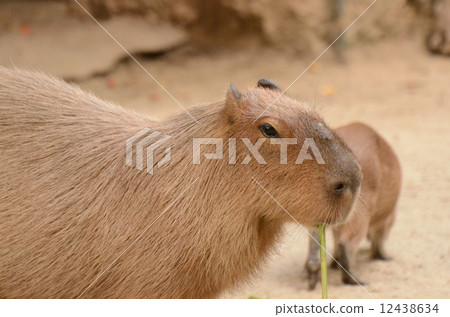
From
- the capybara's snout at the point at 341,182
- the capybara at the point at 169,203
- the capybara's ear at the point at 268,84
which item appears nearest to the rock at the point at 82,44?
the capybara at the point at 169,203

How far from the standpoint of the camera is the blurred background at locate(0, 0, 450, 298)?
321 inches

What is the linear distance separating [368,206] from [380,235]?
52 centimetres

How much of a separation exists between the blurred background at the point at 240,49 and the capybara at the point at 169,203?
4.66 metres

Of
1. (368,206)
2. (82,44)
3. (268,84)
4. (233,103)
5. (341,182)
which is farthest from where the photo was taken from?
(82,44)

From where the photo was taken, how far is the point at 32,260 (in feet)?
9.68

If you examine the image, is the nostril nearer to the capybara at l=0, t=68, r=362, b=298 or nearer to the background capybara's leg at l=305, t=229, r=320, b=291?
the capybara at l=0, t=68, r=362, b=298

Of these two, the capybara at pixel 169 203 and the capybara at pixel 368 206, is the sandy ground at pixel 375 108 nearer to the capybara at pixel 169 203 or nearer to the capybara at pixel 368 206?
the capybara at pixel 368 206

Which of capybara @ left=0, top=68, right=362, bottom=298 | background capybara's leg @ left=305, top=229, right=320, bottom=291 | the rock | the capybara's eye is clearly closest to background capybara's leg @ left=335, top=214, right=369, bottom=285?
background capybara's leg @ left=305, top=229, right=320, bottom=291

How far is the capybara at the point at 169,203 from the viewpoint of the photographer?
2809 millimetres

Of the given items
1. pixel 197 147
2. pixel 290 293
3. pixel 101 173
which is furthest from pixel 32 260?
pixel 290 293

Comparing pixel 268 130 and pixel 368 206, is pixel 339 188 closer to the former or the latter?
pixel 268 130

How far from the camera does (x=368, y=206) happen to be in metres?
4.16

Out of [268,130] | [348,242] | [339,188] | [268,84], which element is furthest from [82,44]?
[339,188]
